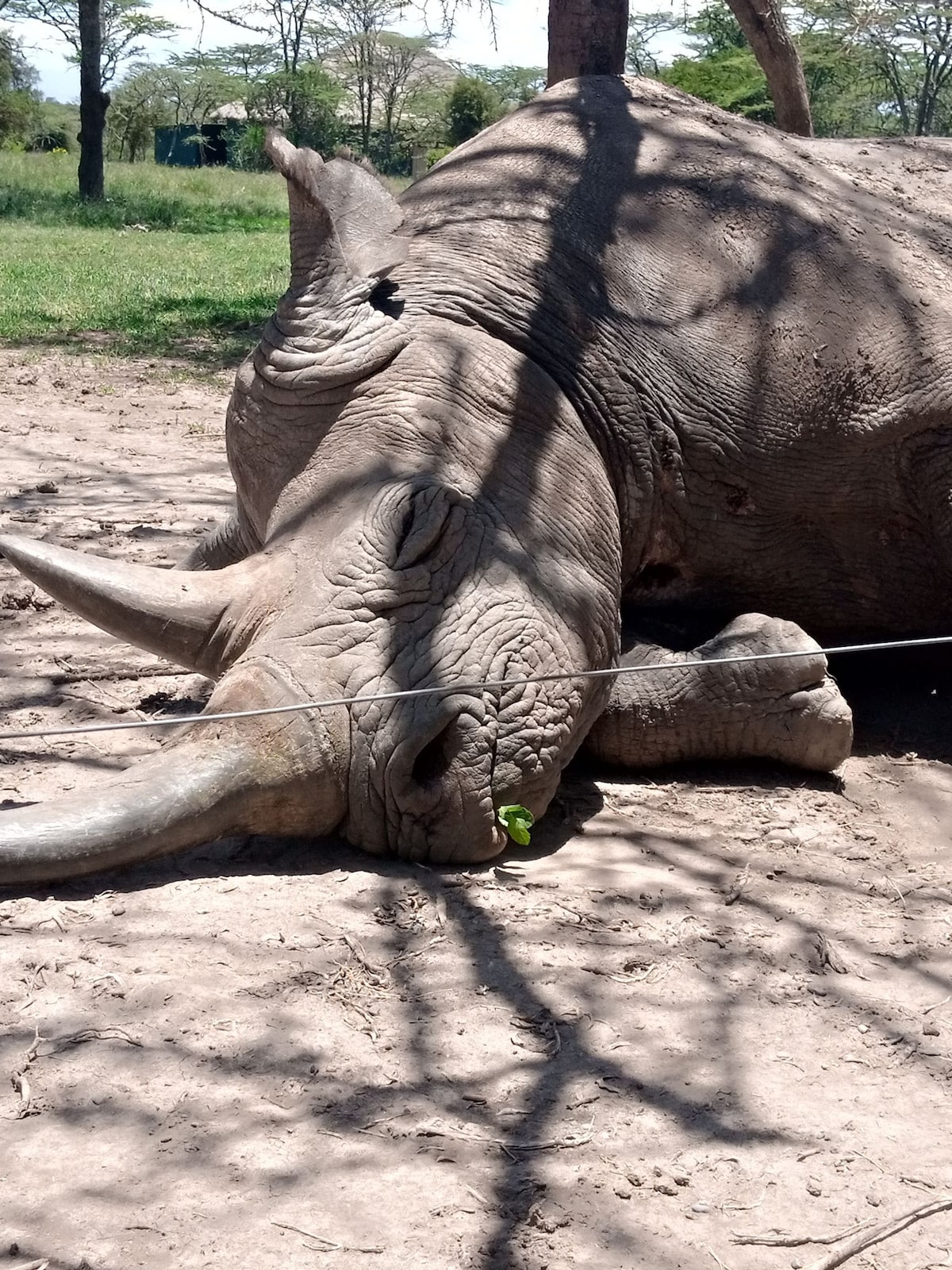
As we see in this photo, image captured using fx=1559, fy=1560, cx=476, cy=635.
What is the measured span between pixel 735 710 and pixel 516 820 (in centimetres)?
107

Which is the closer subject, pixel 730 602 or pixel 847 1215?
pixel 847 1215

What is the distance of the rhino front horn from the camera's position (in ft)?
11.4

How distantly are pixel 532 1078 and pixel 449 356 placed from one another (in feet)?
7.40

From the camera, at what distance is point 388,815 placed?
3.88 meters

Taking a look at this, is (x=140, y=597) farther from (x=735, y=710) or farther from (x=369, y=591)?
(x=735, y=710)

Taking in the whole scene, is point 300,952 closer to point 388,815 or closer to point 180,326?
point 388,815

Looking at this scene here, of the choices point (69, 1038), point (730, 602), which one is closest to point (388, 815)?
point (69, 1038)

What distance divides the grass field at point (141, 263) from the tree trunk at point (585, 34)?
4.14 metres

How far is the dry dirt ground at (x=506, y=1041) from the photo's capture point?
8.77ft

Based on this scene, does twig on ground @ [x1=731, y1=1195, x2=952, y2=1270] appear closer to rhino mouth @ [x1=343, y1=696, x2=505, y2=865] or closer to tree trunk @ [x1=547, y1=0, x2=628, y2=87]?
rhino mouth @ [x1=343, y1=696, x2=505, y2=865]

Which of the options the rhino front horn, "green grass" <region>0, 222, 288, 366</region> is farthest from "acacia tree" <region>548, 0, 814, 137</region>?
the rhino front horn

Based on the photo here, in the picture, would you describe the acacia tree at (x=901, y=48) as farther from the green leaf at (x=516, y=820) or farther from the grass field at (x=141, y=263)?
the green leaf at (x=516, y=820)

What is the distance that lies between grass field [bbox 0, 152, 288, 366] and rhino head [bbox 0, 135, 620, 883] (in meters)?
6.93

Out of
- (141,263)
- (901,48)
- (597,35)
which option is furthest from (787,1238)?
(901,48)
